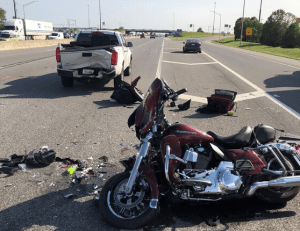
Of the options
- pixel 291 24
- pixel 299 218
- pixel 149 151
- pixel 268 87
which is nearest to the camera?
pixel 149 151

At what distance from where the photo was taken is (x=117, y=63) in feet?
34.8

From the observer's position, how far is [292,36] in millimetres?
45000

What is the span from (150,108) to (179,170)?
77cm

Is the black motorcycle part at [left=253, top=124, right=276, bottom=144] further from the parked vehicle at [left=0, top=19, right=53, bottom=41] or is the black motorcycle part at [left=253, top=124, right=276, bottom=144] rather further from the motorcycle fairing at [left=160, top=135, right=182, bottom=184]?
the parked vehicle at [left=0, top=19, right=53, bottom=41]

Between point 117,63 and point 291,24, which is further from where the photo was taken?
point 291,24

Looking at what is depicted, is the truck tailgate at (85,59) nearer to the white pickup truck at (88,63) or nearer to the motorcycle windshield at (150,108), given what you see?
the white pickup truck at (88,63)

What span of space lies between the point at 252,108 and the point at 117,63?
4585 millimetres

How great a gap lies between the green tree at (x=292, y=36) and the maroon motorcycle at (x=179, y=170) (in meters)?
46.2

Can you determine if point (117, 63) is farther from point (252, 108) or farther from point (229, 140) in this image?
point (229, 140)

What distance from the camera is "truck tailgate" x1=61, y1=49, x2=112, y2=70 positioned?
1025 centimetres

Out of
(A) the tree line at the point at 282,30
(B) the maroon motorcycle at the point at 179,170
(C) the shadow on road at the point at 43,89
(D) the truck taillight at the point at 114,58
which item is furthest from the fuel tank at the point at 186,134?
(A) the tree line at the point at 282,30

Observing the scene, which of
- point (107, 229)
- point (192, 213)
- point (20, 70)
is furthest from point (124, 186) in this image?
point (20, 70)

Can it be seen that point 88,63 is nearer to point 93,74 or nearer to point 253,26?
point 93,74

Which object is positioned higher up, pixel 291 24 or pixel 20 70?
pixel 291 24
